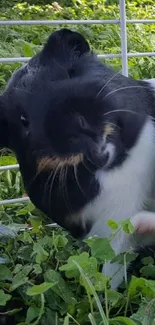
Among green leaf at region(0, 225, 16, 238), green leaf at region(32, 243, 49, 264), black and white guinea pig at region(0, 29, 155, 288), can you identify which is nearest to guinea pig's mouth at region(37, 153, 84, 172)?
black and white guinea pig at region(0, 29, 155, 288)

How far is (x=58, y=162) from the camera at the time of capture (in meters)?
1.72

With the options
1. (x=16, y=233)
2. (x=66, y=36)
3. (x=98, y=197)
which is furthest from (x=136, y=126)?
(x=16, y=233)

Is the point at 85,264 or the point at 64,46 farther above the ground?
the point at 64,46

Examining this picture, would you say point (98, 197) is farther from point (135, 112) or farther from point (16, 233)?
point (16, 233)

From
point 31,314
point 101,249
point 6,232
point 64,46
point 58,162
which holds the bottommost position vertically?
point 6,232

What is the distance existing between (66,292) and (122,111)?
50cm

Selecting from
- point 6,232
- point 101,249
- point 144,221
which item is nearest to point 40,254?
point 101,249

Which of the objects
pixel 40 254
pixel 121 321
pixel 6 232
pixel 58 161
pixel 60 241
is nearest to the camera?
pixel 121 321

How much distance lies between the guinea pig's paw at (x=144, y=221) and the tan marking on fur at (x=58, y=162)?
0.82 ft

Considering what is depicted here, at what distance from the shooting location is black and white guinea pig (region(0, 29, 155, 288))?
1688 millimetres

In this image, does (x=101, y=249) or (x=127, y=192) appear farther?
(x=127, y=192)

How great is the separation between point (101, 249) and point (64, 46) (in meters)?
0.59

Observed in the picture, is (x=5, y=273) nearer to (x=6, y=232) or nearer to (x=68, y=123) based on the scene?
(x=6, y=232)

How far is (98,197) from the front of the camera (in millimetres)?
1844
